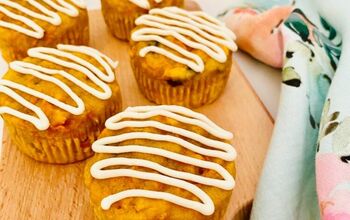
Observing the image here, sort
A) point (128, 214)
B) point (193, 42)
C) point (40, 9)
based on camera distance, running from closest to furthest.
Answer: point (128, 214) → point (193, 42) → point (40, 9)

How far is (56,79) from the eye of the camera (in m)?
1.28

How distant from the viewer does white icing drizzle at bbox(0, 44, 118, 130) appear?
1.21m

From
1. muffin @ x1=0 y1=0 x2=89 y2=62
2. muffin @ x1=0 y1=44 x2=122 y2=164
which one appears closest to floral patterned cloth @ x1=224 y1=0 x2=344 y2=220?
muffin @ x1=0 y1=44 x2=122 y2=164

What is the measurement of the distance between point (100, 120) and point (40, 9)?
0.49m

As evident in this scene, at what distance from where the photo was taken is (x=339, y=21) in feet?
5.01

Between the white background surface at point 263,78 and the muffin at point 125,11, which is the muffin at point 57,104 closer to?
the muffin at point 125,11

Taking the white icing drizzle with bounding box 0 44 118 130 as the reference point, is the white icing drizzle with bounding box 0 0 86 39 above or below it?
above

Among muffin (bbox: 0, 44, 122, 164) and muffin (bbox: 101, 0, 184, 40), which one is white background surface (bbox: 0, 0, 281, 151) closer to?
muffin (bbox: 101, 0, 184, 40)

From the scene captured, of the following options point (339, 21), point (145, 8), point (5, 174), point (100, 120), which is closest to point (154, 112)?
point (100, 120)

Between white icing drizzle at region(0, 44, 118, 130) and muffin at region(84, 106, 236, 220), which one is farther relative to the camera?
white icing drizzle at region(0, 44, 118, 130)

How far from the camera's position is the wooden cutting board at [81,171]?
118cm

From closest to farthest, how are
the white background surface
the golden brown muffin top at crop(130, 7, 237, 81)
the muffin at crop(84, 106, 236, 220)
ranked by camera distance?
the muffin at crop(84, 106, 236, 220)
the golden brown muffin top at crop(130, 7, 237, 81)
the white background surface

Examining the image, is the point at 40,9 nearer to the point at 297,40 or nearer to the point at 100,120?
the point at 100,120

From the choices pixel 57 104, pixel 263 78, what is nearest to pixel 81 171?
pixel 57 104
